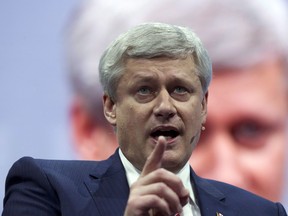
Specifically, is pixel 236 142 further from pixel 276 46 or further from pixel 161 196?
Answer: pixel 161 196

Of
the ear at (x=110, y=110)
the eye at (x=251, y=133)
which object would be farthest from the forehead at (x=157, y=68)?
the eye at (x=251, y=133)

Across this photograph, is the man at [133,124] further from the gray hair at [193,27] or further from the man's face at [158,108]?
the gray hair at [193,27]

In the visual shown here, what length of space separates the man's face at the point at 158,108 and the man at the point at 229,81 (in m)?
0.99

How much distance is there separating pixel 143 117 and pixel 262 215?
1.82ft

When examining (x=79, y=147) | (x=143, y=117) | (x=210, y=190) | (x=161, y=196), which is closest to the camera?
(x=161, y=196)

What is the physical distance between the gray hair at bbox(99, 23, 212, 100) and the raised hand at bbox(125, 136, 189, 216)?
1.33 ft

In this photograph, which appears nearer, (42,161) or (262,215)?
(42,161)

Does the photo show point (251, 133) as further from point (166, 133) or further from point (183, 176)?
point (166, 133)

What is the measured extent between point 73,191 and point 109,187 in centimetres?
11

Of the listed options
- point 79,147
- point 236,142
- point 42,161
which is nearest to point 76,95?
point 79,147

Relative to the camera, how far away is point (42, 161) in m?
2.38

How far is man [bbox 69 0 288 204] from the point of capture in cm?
333

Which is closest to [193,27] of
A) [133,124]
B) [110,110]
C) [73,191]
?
[110,110]

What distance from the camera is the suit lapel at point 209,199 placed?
7.98 feet
